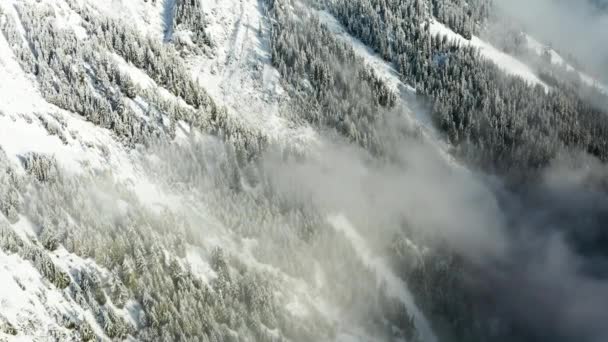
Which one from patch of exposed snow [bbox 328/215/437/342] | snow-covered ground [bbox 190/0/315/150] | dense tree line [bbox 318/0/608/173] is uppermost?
dense tree line [bbox 318/0/608/173]

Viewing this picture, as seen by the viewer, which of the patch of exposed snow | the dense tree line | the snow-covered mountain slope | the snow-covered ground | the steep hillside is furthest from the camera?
the dense tree line

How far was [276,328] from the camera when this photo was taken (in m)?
110

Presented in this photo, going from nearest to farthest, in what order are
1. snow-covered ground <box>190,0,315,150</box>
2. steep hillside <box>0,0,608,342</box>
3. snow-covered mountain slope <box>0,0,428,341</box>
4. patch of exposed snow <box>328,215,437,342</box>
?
snow-covered mountain slope <box>0,0,428,341</box>
steep hillside <box>0,0,608,342</box>
patch of exposed snow <box>328,215,437,342</box>
snow-covered ground <box>190,0,315,150</box>

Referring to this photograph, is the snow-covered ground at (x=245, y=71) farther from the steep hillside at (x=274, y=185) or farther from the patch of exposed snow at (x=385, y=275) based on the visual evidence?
the patch of exposed snow at (x=385, y=275)

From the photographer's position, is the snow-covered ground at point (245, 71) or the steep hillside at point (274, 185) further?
the snow-covered ground at point (245, 71)

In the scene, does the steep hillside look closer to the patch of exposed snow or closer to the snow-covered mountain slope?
the snow-covered mountain slope

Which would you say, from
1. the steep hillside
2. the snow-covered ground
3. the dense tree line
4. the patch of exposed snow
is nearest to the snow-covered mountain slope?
the steep hillside

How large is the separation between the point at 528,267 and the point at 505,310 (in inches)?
669

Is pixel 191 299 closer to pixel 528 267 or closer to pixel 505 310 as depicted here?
Answer: pixel 505 310

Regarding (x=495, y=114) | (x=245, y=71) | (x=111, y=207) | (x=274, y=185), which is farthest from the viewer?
(x=495, y=114)

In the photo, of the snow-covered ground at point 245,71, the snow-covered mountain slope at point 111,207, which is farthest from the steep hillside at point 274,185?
the snow-covered ground at point 245,71

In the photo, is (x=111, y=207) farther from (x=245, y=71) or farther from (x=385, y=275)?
(x=245, y=71)

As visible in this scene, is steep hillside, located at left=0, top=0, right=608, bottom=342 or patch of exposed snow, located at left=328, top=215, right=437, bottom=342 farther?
patch of exposed snow, located at left=328, top=215, right=437, bottom=342

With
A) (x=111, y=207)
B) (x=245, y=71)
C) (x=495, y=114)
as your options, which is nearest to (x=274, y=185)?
(x=111, y=207)
